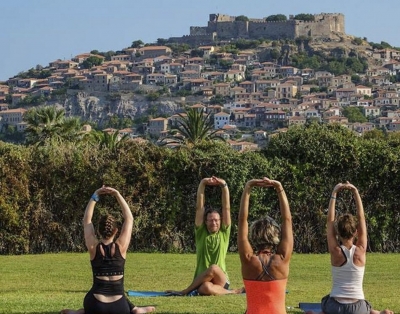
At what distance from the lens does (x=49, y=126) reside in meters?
52.5

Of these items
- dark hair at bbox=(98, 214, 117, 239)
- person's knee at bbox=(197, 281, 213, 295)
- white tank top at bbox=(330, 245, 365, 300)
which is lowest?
person's knee at bbox=(197, 281, 213, 295)

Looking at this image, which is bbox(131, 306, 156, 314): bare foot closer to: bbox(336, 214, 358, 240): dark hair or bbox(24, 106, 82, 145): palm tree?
bbox(336, 214, 358, 240): dark hair

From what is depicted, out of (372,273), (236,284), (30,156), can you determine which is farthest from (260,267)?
(30,156)

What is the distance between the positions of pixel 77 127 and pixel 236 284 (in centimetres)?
3680

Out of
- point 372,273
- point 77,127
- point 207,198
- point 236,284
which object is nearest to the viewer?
point 236,284

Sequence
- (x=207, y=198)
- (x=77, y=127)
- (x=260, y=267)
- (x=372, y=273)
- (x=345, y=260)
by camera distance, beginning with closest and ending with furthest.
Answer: (x=260, y=267)
(x=345, y=260)
(x=372, y=273)
(x=207, y=198)
(x=77, y=127)

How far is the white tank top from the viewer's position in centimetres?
917

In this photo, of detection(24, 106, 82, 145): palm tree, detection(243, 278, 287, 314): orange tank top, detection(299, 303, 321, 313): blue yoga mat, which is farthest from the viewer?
detection(24, 106, 82, 145): palm tree

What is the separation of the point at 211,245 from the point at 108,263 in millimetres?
3282

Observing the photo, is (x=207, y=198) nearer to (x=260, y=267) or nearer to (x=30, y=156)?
(x=30, y=156)

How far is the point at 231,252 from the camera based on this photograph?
24.0 metres

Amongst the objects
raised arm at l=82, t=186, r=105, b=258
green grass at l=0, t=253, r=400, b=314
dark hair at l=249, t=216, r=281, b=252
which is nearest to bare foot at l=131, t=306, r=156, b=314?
green grass at l=0, t=253, r=400, b=314

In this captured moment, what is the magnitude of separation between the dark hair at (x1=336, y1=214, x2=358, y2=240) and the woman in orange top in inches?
29.9

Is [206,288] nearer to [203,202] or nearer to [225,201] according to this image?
[203,202]
